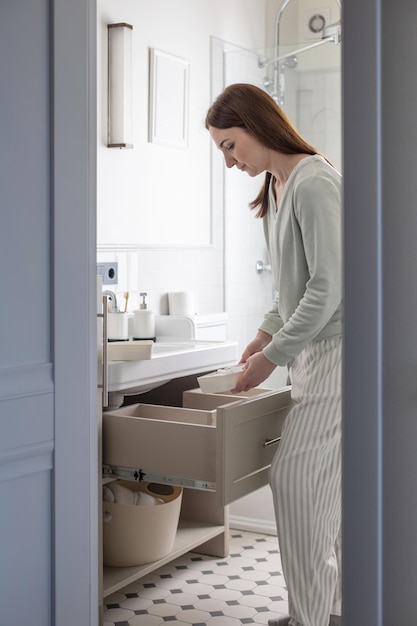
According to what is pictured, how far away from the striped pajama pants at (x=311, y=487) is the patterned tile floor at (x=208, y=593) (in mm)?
460

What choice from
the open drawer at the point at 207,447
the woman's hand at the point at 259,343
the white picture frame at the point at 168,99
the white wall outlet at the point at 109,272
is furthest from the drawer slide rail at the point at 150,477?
the white picture frame at the point at 168,99

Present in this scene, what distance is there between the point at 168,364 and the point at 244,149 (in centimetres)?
70

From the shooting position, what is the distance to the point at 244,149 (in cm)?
236

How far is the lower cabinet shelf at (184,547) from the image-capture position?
8.48 ft

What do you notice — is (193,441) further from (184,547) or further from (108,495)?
(184,547)

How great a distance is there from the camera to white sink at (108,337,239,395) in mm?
2393

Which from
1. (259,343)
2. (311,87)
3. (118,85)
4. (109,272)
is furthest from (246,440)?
(311,87)

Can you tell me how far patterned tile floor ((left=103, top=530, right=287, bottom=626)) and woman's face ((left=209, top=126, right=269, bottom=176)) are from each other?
1400mm

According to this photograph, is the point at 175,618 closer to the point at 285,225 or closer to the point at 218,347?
the point at 218,347

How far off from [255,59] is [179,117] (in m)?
0.54
